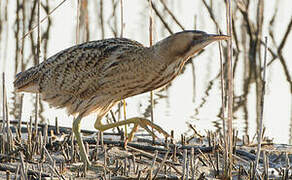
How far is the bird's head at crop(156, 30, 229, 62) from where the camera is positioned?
4.49 meters

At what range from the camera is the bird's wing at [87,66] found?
4969 millimetres

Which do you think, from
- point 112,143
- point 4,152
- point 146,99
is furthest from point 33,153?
point 146,99

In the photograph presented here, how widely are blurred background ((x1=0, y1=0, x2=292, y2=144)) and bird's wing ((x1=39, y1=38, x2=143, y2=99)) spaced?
24cm

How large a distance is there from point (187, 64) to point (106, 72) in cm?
564

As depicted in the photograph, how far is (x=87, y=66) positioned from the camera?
5066mm

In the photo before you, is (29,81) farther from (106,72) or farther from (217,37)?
(217,37)

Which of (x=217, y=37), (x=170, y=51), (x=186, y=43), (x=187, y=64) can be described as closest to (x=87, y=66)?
(x=170, y=51)

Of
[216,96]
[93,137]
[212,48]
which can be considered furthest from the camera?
[212,48]

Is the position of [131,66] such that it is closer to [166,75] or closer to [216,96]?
[166,75]

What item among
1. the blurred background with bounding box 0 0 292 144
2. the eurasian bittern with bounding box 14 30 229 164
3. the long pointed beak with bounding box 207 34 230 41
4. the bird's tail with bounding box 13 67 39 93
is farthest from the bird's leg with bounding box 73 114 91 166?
the long pointed beak with bounding box 207 34 230 41

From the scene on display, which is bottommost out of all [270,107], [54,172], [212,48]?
[54,172]

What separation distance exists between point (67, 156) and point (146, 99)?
12.1ft

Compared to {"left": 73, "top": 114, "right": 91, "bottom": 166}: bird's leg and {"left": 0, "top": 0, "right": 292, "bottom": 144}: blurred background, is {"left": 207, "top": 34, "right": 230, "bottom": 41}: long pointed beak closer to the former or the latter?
{"left": 0, "top": 0, "right": 292, "bottom": 144}: blurred background

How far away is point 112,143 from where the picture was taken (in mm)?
5145
